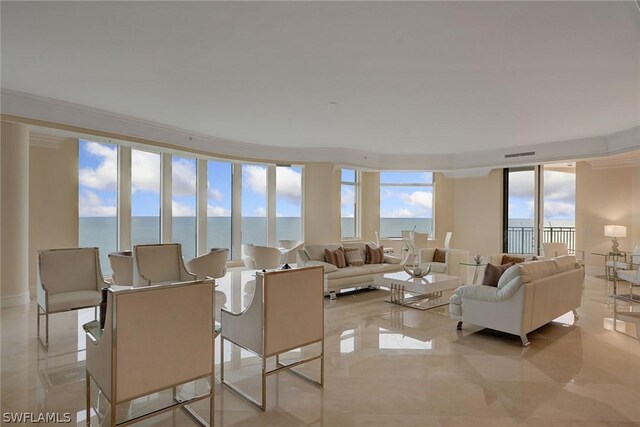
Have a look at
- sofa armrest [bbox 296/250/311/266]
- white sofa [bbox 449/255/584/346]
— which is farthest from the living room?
sofa armrest [bbox 296/250/311/266]

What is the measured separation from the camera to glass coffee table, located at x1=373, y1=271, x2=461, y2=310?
5527 millimetres

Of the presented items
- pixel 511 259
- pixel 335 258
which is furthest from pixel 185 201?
pixel 511 259

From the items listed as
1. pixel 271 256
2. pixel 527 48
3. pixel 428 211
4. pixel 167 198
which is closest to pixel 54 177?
pixel 167 198

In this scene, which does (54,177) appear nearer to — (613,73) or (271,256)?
(271,256)

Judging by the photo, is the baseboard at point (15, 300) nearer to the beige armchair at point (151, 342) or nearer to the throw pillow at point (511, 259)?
the beige armchair at point (151, 342)

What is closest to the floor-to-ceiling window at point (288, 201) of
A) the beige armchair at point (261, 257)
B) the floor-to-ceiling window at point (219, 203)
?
the floor-to-ceiling window at point (219, 203)

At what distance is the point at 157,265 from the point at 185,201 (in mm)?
4134

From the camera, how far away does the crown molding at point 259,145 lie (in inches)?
220

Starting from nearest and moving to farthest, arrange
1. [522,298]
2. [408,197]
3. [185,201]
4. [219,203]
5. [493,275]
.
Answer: [522,298]
[493,275]
[185,201]
[219,203]
[408,197]

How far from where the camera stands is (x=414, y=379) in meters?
3.32

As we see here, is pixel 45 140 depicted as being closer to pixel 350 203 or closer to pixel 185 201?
pixel 185 201

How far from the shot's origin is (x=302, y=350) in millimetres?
4086

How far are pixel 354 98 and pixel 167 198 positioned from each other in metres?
5.12

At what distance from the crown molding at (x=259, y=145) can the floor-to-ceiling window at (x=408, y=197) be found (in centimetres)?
96
